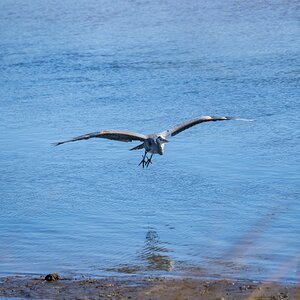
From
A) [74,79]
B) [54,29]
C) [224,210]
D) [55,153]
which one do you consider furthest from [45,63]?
[224,210]

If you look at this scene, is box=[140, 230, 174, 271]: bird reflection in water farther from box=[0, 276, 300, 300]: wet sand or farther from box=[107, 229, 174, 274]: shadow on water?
box=[0, 276, 300, 300]: wet sand

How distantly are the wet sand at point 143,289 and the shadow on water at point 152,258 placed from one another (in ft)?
1.67

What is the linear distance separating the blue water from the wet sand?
1.43 feet

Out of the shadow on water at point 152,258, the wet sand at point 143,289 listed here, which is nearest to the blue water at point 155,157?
the shadow on water at point 152,258

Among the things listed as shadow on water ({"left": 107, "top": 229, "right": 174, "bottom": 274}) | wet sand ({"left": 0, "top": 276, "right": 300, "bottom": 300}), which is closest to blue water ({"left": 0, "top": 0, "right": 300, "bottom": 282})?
shadow on water ({"left": 107, "top": 229, "right": 174, "bottom": 274})

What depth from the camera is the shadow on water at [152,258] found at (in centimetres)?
1235

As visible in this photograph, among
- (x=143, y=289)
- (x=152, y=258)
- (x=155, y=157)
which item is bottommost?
(x=143, y=289)

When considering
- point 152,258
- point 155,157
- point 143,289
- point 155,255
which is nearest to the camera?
point 143,289

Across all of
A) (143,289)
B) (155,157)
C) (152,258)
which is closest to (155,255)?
(152,258)

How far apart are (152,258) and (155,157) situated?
5004mm

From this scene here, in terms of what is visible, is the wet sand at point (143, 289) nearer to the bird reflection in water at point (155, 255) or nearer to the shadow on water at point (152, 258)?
the shadow on water at point (152, 258)

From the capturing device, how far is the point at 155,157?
57.9ft

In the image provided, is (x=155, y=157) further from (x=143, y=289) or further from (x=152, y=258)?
(x=143, y=289)

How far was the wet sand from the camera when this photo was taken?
10867 mm
